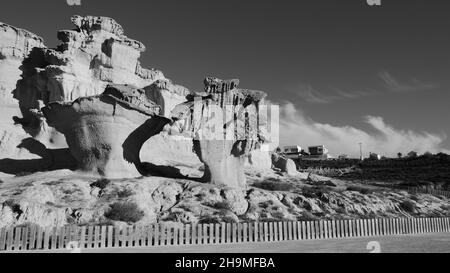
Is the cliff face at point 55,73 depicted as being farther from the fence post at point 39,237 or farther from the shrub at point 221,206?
the fence post at point 39,237

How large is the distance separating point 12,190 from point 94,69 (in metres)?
38.0

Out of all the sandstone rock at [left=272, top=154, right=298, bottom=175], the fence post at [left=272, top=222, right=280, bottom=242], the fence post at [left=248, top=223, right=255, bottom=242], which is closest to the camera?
the fence post at [left=248, top=223, right=255, bottom=242]

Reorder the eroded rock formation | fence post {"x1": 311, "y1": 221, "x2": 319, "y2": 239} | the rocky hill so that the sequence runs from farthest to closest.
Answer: the eroded rock formation, the rocky hill, fence post {"x1": 311, "y1": 221, "x2": 319, "y2": 239}

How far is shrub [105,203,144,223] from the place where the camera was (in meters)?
20.8

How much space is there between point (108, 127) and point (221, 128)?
8726 mm

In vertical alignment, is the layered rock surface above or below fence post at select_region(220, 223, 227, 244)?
above

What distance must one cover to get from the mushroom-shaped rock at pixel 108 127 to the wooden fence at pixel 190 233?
1516 centimetres

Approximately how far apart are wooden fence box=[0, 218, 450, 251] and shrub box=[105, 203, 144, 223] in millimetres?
4359

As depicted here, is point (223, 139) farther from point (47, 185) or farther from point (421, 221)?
point (421, 221)

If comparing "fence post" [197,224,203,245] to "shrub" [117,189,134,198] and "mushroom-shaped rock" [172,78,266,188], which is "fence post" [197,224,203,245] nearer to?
"shrub" [117,189,134,198]

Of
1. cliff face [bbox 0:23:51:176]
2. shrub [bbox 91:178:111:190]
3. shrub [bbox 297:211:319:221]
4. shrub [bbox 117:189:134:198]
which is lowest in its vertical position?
shrub [bbox 297:211:319:221]

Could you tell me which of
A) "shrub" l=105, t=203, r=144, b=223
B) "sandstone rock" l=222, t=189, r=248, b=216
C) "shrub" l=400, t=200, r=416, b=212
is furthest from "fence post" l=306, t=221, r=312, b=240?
"shrub" l=400, t=200, r=416, b=212

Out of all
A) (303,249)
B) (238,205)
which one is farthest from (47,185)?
(303,249)

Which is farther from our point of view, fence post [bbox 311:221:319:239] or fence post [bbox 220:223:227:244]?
fence post [bbox 311:221:319:239]
